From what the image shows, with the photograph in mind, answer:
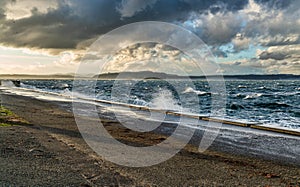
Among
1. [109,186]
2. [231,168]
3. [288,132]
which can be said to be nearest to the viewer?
[109,186]

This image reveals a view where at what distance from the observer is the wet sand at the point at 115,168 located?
621cm

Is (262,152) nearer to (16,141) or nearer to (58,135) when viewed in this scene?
(58,135)

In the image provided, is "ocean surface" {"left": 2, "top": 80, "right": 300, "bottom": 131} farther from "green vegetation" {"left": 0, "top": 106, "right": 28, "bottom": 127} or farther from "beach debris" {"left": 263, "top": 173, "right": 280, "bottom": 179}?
"green vegetation" {"left": 0, "top": 106, "right": 28, "bottom": 127}

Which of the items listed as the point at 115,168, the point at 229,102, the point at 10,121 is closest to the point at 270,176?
the point at 115,168

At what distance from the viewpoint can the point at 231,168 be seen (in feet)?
25.8

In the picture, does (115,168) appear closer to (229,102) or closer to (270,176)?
(270,176)

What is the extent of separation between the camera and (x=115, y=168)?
7.17 meters

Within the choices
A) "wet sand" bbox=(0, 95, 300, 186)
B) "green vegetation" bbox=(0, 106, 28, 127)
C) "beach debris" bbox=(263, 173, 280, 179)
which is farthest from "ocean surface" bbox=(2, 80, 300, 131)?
"green vegetation" bbox=(0, 106, 28, 127)

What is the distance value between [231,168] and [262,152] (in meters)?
3.10

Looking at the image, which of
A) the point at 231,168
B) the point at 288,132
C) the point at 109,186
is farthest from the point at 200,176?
the point at 288,132

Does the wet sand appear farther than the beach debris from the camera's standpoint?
No

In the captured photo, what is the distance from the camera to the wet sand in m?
6.21

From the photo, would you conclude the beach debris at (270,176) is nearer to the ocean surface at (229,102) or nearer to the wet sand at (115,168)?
the wet sand at (115,168)

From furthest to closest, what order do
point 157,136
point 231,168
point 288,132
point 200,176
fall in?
point 288,132
point 157,136
point 231,168
point 200,176
